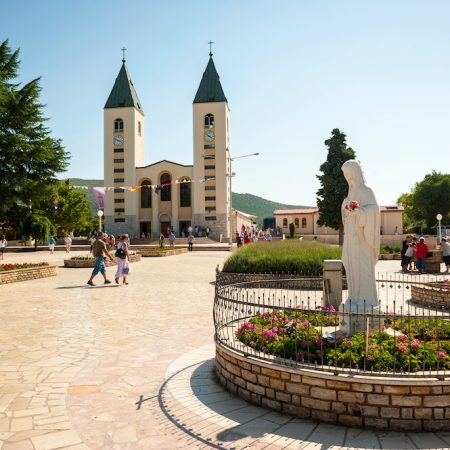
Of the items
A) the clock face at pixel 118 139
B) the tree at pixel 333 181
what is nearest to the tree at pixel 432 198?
the tree at pixel 333 181

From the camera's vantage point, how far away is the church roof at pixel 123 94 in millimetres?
57688

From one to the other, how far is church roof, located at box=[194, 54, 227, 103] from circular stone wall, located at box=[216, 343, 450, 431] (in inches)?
2125

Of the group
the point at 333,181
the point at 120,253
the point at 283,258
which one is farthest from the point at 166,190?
the point at 283,258

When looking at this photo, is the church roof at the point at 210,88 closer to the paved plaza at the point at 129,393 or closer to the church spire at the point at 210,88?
the church spire at the point at 210,88

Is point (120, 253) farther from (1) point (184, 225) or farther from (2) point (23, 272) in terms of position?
(1) point (184, 225)

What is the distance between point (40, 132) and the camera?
75.7 ft

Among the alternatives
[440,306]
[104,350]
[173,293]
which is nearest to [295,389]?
[104,350]

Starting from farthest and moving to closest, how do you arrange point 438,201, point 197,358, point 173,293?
1. point 438,201
2. point 173,293
3. point 197,358

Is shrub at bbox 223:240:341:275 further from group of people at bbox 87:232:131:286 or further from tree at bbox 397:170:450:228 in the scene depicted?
tree at bbox 397:170:450:228

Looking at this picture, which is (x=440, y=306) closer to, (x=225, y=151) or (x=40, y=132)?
(x=40, y=132)

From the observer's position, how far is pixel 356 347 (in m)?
5.07

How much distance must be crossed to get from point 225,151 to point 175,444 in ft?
171

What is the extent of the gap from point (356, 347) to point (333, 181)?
3671cm

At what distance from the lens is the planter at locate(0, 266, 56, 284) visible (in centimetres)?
1672
